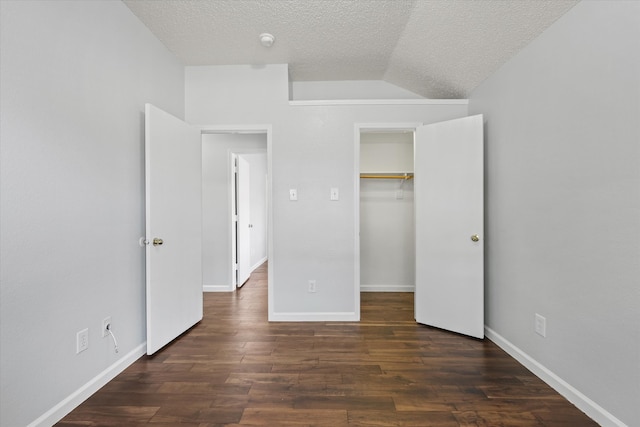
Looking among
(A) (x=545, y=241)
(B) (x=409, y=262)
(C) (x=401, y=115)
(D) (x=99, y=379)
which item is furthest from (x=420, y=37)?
(D) (x=99, y=379)

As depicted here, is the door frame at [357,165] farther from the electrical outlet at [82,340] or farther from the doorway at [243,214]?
the electrical outlet at [82,340]

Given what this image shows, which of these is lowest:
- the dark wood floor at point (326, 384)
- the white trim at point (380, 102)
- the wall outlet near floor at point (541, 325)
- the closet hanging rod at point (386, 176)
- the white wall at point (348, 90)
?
the dark wood floor at point (326, 384)

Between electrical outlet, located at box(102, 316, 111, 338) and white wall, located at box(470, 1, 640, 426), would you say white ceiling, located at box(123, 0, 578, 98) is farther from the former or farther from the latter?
electrical outlet, located at box(102, 316, 111, 338)

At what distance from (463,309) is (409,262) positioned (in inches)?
57.5

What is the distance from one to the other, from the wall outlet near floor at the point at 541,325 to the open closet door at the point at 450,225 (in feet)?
1.76

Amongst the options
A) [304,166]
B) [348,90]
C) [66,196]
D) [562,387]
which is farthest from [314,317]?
[348,90]

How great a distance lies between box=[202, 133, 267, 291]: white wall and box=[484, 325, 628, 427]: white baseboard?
A: 10.7 feet

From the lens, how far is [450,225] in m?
2.70

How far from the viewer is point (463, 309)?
2.62 meters

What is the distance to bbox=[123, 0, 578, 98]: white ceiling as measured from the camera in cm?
205

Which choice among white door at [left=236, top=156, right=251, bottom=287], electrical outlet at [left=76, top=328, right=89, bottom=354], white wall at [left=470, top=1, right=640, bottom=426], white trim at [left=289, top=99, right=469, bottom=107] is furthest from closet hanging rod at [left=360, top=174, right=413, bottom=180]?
electrical outlet at [left=76, top=328, right=89, bottom=354]

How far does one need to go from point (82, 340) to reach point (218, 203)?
2.43 m

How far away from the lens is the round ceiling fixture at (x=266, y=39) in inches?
96.3

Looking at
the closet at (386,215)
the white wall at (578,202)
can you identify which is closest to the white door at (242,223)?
the closet at (386,215)
